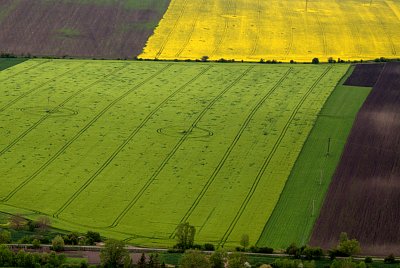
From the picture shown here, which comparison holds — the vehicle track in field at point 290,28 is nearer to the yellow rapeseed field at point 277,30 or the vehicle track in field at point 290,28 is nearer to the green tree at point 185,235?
the yellow rapeseed field at point 277,30

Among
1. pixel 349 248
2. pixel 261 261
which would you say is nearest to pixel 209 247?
pixel 261 261

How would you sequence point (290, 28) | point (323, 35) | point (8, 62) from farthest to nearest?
1. point (290, 28)
2. point (323, 35)
3. point (8, 62)

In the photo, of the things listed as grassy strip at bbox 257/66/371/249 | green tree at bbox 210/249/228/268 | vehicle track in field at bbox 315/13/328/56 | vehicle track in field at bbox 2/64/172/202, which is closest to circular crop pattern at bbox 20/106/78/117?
vehicle track in field at bbox 2/64/172/202

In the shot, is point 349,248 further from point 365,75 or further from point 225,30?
point 225,30

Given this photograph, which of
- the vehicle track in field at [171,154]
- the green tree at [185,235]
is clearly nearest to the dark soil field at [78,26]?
the vehicle track in field at [171,154]

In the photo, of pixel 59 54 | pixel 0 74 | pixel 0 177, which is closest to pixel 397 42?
pixel 59 54

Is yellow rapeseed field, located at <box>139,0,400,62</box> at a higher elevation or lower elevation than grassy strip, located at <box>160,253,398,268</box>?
lower

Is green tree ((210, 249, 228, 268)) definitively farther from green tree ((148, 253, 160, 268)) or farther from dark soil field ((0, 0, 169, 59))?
dark soil field ((0, 0, 169, 59))
